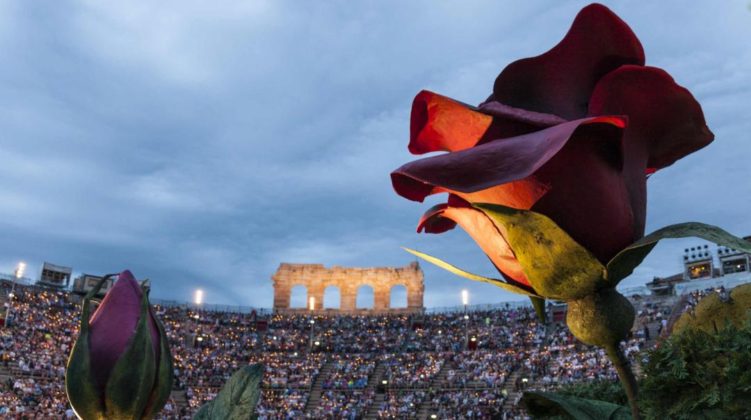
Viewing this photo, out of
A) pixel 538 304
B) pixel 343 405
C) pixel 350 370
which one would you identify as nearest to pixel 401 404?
pixel 343 405

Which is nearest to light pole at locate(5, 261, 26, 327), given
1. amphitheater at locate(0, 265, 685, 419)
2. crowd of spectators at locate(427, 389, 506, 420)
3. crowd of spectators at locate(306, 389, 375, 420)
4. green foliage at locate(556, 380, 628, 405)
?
amphitheater at locate(0, 265, 685, 419)

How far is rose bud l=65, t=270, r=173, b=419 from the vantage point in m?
1.19

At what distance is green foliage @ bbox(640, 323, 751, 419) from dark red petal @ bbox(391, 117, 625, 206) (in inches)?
45.4

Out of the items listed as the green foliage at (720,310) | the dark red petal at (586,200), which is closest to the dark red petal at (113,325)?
the dark red petal at (586,200)

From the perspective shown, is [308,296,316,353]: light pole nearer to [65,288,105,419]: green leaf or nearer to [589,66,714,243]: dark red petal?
[65,288,105,419]: green leaf

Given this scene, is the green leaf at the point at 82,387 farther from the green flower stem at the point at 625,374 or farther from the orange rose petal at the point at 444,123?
the green flower stem at the point at 625,374

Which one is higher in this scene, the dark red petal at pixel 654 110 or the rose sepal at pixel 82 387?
the dark red petal at pixel 654 110

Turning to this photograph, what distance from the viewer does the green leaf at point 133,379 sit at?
1196 mm

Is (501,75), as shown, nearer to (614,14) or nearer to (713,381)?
(614,14)

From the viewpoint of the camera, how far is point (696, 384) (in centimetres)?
192

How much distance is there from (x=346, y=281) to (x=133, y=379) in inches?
2146

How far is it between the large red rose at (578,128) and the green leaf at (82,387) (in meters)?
0.72

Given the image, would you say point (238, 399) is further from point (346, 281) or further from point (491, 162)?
point (346, 281)

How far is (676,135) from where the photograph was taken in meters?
1.16
